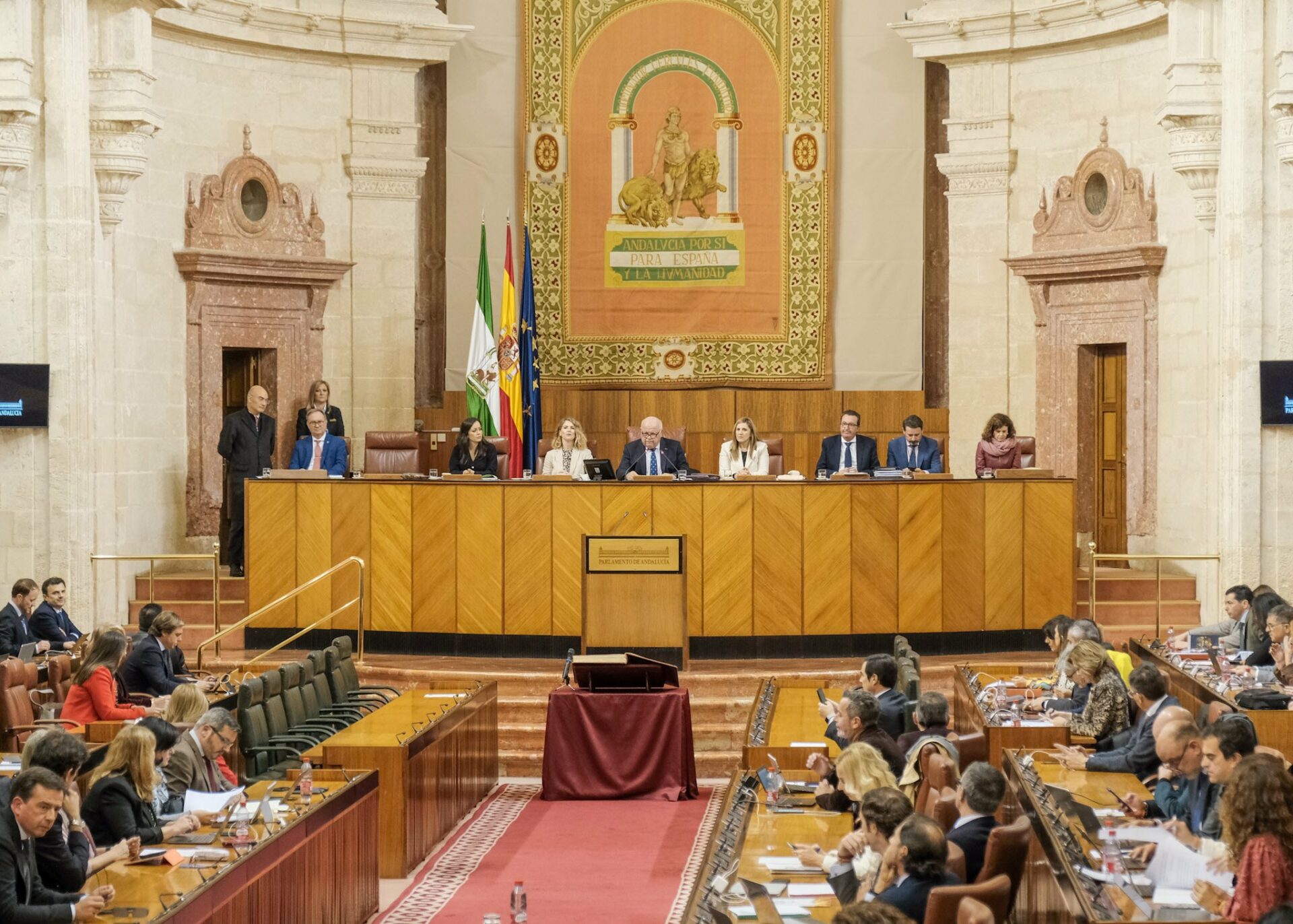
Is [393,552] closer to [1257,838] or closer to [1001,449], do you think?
[1001,449]

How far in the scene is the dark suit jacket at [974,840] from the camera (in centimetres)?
573

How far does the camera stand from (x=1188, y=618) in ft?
44.2

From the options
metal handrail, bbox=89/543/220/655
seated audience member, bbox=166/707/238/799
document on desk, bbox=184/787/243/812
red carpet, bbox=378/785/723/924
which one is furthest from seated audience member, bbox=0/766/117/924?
metal handrail, bbox=89/543/220/655

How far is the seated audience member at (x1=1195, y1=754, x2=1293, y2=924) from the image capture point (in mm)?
4801

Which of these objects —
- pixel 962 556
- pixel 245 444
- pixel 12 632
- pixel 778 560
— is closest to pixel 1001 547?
pixel 962 556

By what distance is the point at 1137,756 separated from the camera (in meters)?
7.33

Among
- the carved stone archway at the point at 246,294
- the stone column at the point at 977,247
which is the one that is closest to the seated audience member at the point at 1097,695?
the stone column at the point at 977,247

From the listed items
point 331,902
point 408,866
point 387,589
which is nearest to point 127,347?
point 387,589

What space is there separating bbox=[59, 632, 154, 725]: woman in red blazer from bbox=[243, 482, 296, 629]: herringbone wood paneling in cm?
363

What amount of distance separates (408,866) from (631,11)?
34.1 feet

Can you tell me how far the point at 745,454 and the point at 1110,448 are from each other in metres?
4.23

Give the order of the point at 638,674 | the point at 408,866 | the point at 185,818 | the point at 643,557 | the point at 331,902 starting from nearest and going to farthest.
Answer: the point at 185,818 → the point at 331,902 → the point at 408,866 → the point at 638,674 → the point at 643,557

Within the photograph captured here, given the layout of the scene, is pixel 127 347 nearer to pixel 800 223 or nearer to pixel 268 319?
pixel 268 319

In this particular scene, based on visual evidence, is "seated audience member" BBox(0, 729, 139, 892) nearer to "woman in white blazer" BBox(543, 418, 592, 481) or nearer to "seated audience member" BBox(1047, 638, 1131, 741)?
"seated audience member" BBox(1047, 638, 1131, 741)
